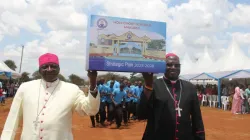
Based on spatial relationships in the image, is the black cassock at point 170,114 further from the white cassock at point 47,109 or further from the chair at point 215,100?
the chair at point 215,100

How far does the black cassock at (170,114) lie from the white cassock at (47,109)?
64 centimetres

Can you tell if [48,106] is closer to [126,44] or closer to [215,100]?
[126,44]

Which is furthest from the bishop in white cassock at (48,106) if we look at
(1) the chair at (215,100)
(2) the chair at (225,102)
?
(1) the chair at (215,100)

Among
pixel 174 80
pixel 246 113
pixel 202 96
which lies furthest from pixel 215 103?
pixel 174 80

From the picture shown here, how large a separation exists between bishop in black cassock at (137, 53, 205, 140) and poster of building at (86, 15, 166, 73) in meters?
0.19

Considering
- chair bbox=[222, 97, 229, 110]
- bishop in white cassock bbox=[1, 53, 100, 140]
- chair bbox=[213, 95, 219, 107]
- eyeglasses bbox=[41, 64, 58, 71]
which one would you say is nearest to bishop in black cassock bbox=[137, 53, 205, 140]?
bishop in white cassock bbox=[1, 53, 100, 140]

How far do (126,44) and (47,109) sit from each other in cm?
104

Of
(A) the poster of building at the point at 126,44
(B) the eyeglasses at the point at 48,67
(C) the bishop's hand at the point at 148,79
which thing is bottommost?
(C) the bishop's hand at the point at 148,79

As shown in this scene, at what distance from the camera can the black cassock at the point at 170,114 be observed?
321cm

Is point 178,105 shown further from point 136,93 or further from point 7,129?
point 136,93

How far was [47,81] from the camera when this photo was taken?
3178 mm

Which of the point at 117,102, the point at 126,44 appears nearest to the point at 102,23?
the point at 126,44

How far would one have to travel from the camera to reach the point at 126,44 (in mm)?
3295

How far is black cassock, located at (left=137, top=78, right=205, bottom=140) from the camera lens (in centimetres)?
321
